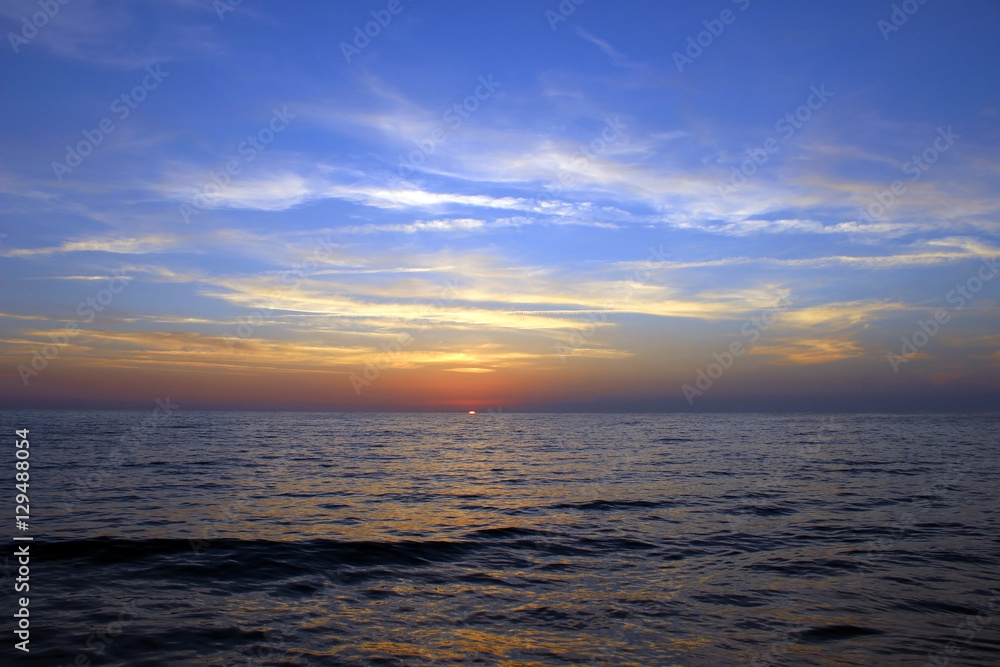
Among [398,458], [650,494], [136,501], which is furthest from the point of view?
[398,458]

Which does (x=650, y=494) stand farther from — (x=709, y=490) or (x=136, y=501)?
(x=136, y=501)

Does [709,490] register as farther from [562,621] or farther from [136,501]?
[136,501]

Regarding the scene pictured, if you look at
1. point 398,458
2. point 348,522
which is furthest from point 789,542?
point 398,458

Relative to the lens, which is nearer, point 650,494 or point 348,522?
point 348,522

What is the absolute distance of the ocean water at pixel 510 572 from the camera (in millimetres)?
11320

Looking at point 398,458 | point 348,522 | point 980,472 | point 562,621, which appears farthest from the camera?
point 398,458

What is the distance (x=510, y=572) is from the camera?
54.9 feet

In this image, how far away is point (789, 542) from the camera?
20.3 m

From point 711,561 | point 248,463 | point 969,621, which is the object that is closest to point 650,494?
point 711,561

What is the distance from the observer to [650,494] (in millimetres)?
31344

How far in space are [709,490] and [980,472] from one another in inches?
897

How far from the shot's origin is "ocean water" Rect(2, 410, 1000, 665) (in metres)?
11.3

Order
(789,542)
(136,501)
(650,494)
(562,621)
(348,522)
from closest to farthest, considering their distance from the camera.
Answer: (562,621), (789,542), (348,522), (136,501), (650,494)

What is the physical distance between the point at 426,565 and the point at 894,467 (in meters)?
41.5
